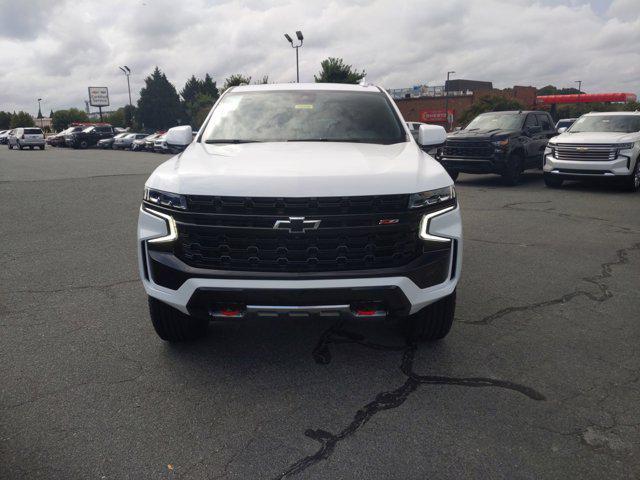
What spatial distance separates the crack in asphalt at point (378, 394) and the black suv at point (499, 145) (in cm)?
1004

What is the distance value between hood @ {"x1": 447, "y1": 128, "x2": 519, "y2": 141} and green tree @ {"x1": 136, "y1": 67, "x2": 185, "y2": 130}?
8890 centimetres

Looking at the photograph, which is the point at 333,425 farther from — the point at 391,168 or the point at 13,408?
the point at 13,408

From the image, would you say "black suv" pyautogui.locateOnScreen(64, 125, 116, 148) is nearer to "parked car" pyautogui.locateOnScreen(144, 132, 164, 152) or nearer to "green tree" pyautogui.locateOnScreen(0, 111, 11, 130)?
"parked car" pyautogui.locateOnScreen(144, 132, 164, 152)

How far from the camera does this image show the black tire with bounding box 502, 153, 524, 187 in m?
13.2

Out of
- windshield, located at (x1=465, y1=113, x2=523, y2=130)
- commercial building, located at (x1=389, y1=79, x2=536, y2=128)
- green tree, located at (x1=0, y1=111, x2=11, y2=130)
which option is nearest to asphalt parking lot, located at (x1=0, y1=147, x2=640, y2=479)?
windshield, located at (x1=465, y1=113, x2=523, y2=130)

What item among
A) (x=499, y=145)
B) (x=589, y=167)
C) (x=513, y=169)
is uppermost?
(x=499, y=145)

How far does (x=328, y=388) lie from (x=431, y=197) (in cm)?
130

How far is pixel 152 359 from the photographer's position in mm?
3691

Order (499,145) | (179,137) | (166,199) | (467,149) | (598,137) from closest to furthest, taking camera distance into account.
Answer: (166,199), (179,137), (598,137), (499,145), (467,149)

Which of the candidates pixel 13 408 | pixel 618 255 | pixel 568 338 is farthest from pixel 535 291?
pixel 13 408

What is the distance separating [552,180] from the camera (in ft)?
42.5

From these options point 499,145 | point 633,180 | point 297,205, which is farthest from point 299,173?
point 633,180

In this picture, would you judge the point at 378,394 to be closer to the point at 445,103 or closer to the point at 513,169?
the point at 513,169

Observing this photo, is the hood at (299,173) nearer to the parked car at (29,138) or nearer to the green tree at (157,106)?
the parked car at (29,138)
